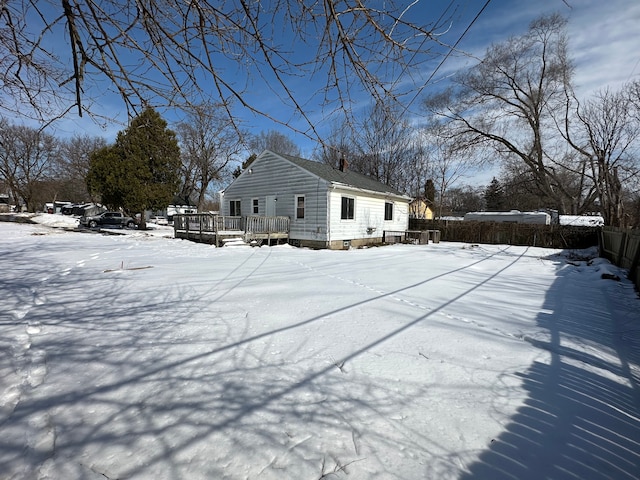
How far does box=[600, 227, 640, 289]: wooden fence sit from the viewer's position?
22.3 ft

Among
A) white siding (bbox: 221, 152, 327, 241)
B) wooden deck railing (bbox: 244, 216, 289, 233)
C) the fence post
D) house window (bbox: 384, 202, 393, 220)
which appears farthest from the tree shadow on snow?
house window (bbox: 384, 202, 393, 220)

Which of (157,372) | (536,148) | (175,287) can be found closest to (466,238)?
(536,148)

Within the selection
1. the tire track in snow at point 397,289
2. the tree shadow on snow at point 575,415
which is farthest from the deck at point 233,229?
the tree shadow on snow at point 575,415

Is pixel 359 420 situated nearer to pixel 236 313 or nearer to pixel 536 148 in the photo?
pixel 236 313

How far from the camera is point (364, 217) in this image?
52.3ft

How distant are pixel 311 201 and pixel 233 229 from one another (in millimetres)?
4001

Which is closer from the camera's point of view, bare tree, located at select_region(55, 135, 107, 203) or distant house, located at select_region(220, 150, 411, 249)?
distant house, located at select_region(220, 150, 411, 249)

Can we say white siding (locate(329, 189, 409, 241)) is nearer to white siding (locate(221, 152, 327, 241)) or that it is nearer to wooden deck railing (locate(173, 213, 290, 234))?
white siding (locate(221, 152, 327, 241))

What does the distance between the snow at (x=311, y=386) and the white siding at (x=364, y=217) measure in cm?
878

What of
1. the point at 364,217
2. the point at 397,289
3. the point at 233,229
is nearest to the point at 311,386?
the point at 397,289

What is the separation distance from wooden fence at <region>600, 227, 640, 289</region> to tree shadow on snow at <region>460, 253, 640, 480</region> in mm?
4178

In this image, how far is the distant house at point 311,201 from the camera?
44.7ft

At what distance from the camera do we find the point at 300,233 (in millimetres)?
14477

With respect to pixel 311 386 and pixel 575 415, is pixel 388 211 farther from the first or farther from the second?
pixel 311 386
